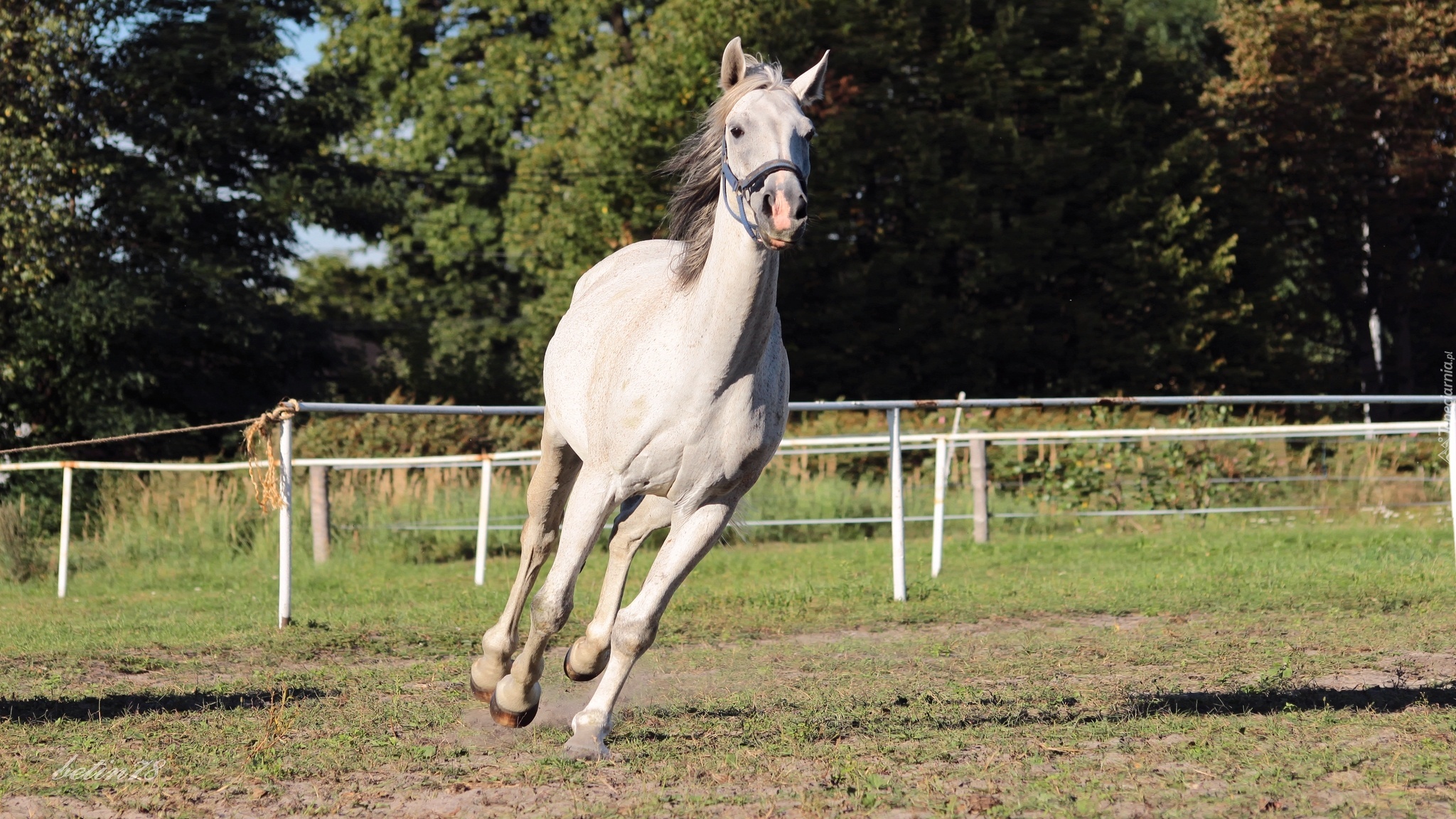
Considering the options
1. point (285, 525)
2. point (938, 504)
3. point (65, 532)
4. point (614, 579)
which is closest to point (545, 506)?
point (614, 579)

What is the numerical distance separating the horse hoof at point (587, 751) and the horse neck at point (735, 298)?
1.31 metres

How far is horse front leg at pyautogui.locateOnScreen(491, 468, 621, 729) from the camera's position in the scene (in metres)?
5.02

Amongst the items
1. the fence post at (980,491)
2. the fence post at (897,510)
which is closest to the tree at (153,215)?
the fence post at (980,491)

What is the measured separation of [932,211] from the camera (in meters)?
25.7

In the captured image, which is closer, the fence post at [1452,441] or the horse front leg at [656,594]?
the horse front leg at [656,594]

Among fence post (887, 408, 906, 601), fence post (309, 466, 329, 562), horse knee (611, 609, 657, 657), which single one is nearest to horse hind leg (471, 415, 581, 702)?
horse knee (611, 609, 657, 657)

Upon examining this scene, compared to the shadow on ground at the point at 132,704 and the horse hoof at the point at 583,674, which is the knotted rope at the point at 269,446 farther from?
the horse hoof at the point at 583,674

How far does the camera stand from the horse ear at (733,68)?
4.91 meters

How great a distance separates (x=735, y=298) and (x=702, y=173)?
78cm

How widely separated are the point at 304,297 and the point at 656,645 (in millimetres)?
22641

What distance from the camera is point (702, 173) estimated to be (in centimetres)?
528

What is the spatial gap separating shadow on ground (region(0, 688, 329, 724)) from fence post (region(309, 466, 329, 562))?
646 centimetres

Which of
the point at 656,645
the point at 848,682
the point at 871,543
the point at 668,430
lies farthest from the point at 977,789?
the point at 871,543

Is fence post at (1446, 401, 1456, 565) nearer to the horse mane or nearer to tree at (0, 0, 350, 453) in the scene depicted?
the horse mane
